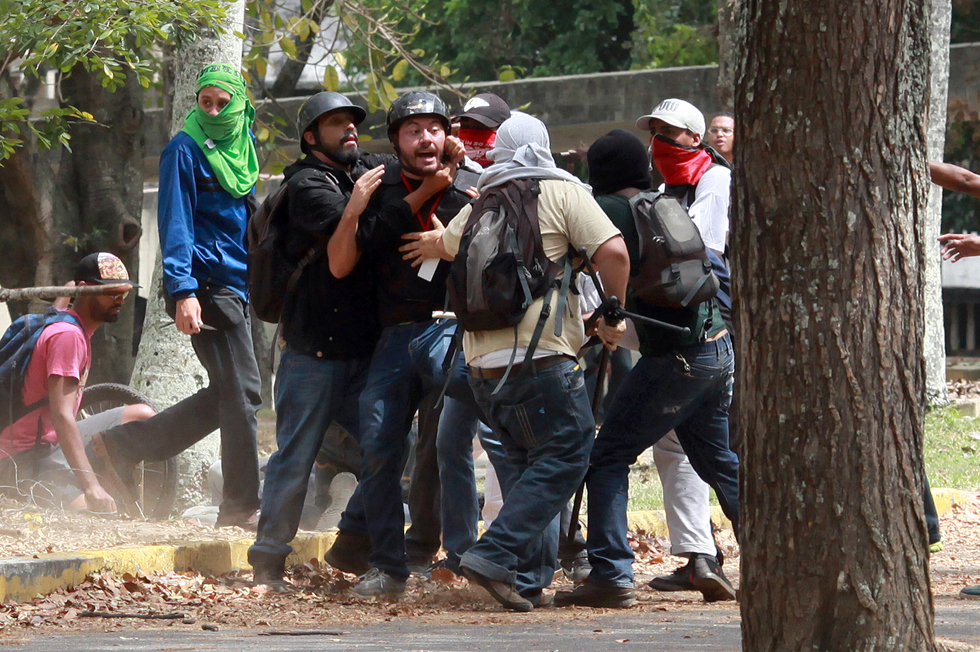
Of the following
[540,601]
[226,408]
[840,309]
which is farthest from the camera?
[226,408]

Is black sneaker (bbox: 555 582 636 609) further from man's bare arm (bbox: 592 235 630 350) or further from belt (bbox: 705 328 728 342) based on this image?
man's bare arm (bbox: 592 235 630 350)

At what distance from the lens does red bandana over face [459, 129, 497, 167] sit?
5.97m

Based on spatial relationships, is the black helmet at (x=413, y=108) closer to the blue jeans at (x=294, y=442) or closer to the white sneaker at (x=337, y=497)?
the blue jeans at (x=294, y=442)

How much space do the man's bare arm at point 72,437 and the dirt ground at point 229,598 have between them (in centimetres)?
11

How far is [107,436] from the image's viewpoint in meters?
6.93

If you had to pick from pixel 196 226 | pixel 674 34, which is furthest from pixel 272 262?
pixel 674 34

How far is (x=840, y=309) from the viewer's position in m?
3.17

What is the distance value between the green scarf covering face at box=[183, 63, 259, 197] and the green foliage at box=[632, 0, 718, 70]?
49.7ft

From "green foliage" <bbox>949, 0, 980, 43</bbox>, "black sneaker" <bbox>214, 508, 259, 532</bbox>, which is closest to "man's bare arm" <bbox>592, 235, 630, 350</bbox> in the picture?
"black sneaker" <bbox>214, 508, 259, 532</bbox>

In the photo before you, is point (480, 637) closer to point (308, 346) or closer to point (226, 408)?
point (308, 346)

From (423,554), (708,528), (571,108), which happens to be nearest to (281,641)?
(423,554)

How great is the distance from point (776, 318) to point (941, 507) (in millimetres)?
5388

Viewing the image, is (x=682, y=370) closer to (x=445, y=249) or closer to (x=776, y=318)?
(x=445, y=249)

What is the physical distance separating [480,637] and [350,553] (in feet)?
4.38
